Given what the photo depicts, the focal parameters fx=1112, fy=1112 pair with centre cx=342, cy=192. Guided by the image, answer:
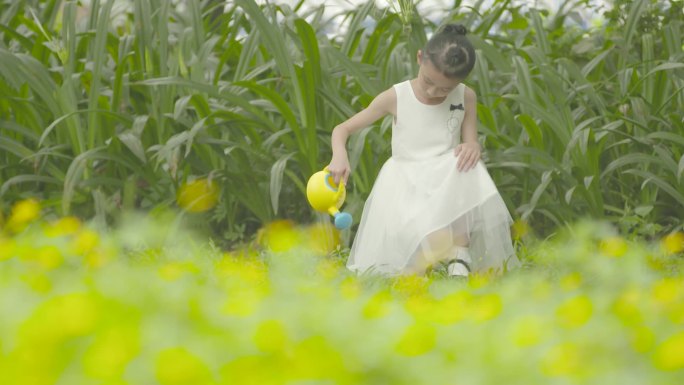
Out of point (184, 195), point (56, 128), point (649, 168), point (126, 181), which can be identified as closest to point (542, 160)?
point (649, 168)

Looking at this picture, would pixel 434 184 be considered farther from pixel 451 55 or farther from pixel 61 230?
pixel 61 230

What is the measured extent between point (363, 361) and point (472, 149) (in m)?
2.40

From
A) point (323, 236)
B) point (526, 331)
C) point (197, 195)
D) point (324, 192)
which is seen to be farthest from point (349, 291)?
point (197, 195)

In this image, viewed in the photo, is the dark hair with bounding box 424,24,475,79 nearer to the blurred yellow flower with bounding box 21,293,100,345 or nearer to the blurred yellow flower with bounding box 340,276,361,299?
the blurred yellow flower with bounding box 340,276,361,299

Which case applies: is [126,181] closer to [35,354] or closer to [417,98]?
[417,98]

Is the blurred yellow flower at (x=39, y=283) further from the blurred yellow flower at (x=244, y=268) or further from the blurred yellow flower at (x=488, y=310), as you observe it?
the blurred yellow flower at (x=488, y=310)

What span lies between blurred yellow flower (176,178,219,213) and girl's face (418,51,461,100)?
1102mm

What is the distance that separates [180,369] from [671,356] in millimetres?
472

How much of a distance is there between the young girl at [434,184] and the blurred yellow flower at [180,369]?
233cm

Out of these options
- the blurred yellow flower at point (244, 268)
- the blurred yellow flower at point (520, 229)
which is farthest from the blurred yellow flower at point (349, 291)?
the blurred yellow flower at point (520, 229)

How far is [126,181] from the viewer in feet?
14.7

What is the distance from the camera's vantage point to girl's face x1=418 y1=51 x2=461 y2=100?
132 inches

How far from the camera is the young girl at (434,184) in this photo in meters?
3.36

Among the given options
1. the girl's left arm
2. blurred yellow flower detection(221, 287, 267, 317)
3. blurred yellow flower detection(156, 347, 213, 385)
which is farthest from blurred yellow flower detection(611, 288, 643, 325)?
the girl's left arm
